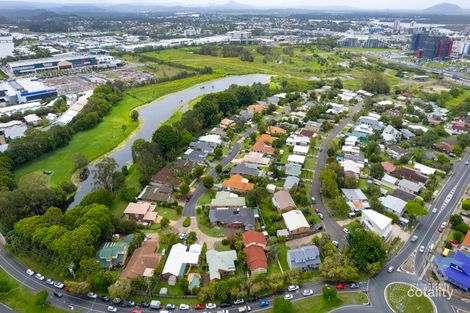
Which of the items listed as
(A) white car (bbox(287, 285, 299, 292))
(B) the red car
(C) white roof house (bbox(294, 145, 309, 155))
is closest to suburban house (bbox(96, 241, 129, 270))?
(B) the red car

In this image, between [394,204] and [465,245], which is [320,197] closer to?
[394,204]

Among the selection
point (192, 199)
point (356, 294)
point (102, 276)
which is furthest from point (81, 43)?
point (356, 294)

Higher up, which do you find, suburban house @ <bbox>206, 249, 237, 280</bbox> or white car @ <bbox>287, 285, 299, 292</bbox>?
suburban house @ <bbox>206, 249, 237, 280</bbox>

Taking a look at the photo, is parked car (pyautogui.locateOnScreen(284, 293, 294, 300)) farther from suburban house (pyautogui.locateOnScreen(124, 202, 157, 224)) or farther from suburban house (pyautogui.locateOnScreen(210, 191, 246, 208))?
suburban house (pyautogui.locateOnScreen(124, 202, 157, 224))

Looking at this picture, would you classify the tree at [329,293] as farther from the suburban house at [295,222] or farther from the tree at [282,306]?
the suburban house at [295,222]

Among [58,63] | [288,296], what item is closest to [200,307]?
[288,296]

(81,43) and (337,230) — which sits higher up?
(81,43)

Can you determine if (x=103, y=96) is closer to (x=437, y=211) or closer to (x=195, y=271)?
(x=195, y=271)
